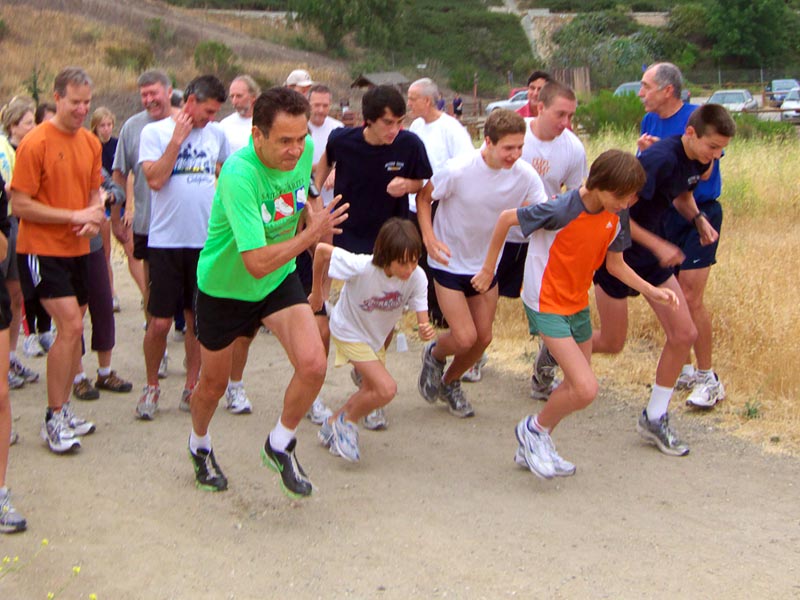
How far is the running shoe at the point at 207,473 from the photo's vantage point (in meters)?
5.38

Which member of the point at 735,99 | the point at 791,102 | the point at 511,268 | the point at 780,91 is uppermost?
the point at 511,268

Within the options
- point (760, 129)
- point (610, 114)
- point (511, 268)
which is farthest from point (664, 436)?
point (760, 129)

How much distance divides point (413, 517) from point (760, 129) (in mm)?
17696

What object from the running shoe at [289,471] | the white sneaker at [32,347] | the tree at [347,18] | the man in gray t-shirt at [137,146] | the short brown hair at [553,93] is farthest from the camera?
the tree at [347,18]

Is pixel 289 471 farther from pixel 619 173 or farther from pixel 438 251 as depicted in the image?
pixel 619 173

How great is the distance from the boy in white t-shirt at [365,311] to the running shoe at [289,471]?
74 centimetres

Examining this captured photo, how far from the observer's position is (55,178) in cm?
591

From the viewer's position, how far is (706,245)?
6.57 m

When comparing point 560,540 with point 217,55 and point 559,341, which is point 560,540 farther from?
point 217,55

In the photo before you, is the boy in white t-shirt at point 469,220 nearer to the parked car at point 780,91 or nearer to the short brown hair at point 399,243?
the short brown hair at point 399,243

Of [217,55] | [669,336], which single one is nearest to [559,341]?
[669,336]

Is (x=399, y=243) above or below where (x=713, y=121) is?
below

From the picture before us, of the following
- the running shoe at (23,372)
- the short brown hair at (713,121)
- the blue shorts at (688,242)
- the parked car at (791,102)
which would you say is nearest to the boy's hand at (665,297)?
the short brown hair at (713,121)

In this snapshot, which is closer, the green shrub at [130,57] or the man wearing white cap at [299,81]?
the man wearing white cap at [299,81]
